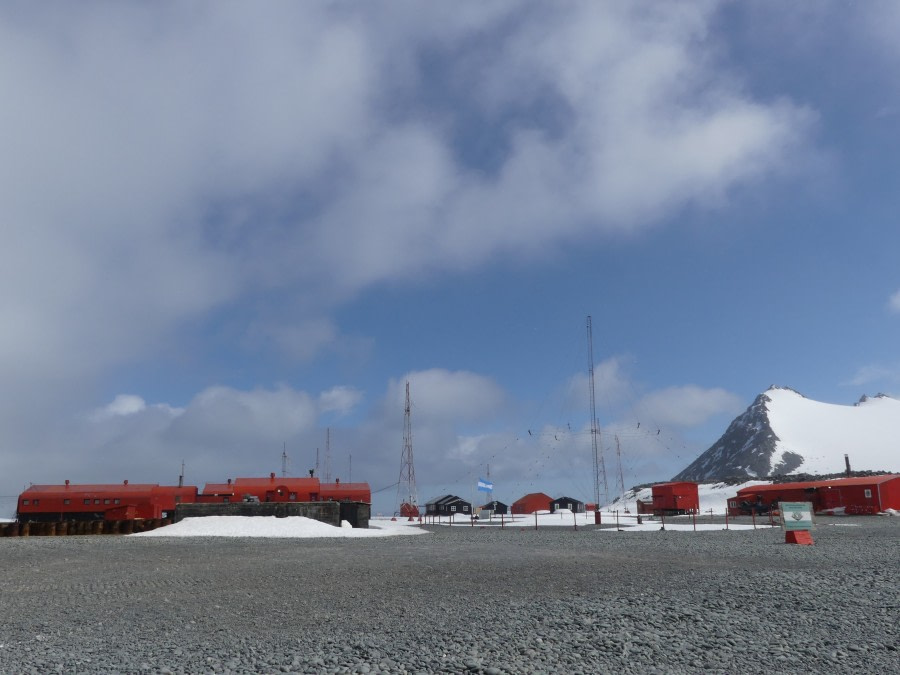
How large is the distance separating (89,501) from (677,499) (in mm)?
68215

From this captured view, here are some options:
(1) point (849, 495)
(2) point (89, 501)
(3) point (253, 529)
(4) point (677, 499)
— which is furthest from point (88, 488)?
(1) point (849, 495)

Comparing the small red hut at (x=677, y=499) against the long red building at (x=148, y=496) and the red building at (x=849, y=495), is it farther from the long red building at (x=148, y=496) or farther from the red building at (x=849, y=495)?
the long red building at (x=148, y=496)

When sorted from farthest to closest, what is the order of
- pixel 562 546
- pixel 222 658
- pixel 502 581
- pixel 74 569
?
pixel 562 546, pixel 74 569, pixel 502 581, pixel 222 658

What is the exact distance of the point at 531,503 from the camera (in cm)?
12950

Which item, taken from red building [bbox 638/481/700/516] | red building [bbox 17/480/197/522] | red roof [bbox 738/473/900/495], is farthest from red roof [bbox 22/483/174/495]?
red roof [bbox 738/473/900/495]

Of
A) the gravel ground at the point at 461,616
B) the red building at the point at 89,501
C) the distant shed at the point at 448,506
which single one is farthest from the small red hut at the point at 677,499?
the gravel ground at the point at 461,616

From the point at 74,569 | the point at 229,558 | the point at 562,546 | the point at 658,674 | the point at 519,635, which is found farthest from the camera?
the point at 562,546

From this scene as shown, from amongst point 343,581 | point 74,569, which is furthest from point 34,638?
point 74,569

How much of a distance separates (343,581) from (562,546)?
16.7m

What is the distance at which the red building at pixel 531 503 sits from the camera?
424 feet

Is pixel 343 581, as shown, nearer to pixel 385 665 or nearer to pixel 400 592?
pixel 400 592

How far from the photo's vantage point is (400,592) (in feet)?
55.5

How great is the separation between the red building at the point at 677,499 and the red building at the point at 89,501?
57217mm

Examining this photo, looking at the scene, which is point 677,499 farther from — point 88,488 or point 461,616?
point 461,616
